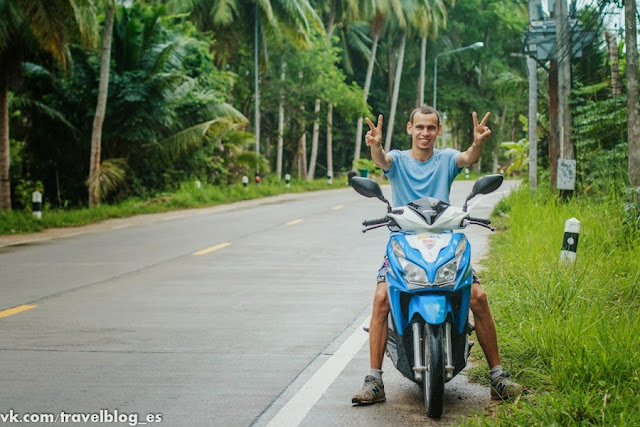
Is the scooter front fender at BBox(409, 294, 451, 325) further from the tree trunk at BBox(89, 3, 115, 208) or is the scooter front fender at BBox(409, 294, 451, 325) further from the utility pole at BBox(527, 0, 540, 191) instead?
the tree trunk at BBox(89, 3, 115, 208)

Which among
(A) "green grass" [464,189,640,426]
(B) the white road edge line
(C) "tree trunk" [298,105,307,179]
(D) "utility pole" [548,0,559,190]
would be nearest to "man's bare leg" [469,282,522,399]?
(A) "green grass" [464,189,640,426]

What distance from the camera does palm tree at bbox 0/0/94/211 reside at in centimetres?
1945

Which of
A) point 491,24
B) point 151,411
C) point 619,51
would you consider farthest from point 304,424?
point 491,24

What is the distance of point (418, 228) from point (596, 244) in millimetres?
6201

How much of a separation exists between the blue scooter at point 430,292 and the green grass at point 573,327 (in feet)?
1.22

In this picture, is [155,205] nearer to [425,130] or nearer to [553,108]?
[553,108]

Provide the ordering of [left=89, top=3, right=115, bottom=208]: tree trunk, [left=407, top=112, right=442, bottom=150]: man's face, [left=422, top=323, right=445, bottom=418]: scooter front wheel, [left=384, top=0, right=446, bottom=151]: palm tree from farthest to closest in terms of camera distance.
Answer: [left=384, top=0, right=446, bottom=151]: palm tree → [left=89, top=3, right=115, bottom=208]: tree trunk → [left=407, top=112, right=442, bottom=150]: man's face → [left=422, top=323, right=445, bottom=418]: scooter front wheel

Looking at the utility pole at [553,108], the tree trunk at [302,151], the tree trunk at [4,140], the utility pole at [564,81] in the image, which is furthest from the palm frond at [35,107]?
the tree trunk at [302,151]

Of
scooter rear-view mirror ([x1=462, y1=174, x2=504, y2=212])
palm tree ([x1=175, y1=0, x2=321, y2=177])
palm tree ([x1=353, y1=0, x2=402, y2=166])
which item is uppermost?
palm tree ([x1=353, y1=0, x2=402, y2=166])

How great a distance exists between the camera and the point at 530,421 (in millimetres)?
4879

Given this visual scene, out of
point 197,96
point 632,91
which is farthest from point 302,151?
point 632,91

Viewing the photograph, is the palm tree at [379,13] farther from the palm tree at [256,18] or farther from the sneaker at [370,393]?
the sneaker at [370,393]

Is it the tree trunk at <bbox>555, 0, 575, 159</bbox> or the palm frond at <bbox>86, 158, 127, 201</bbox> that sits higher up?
the tree trunk at <bbox>555, 0, 575, 159</bbox>

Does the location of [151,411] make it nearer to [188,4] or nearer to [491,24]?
[188,4]
